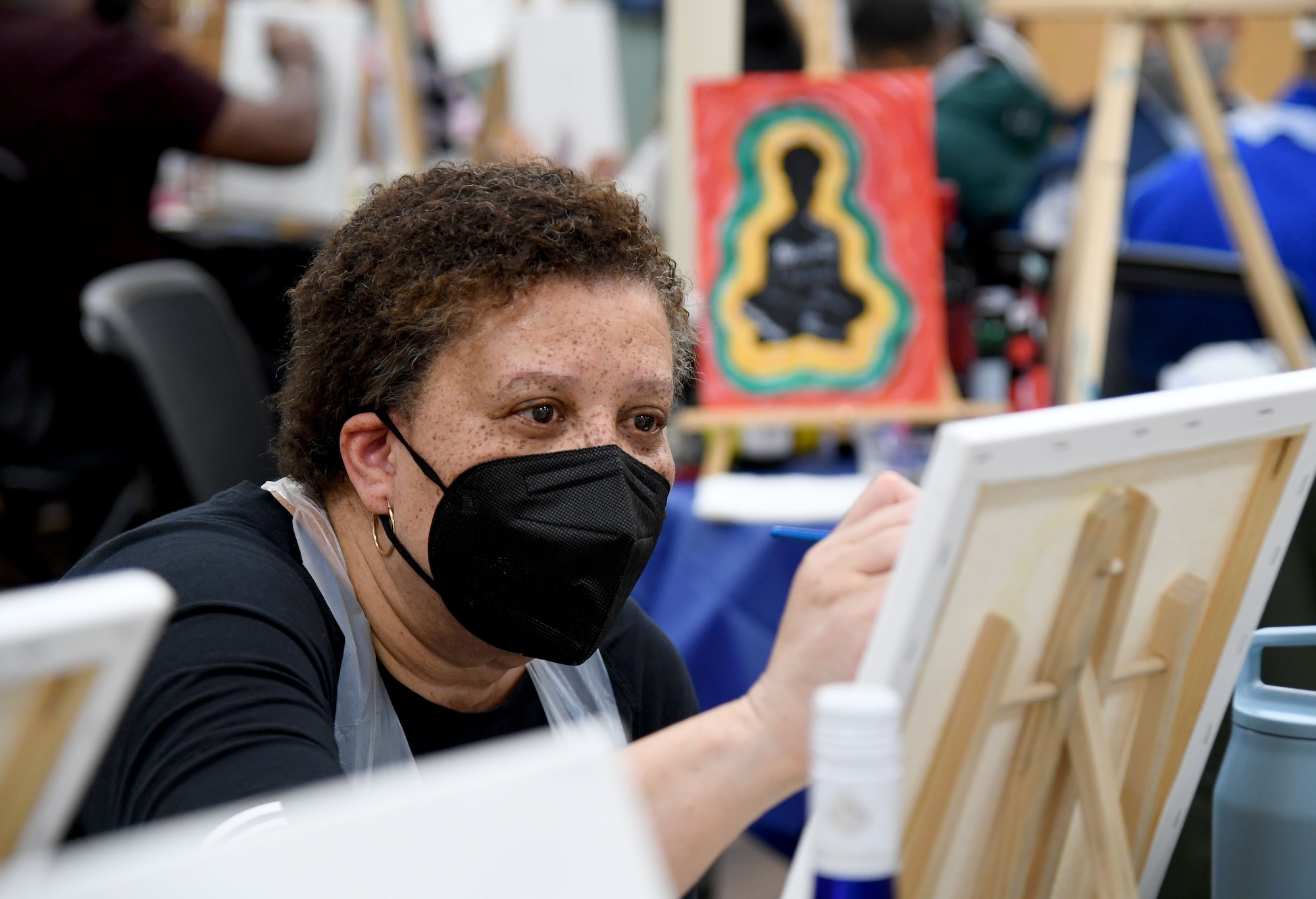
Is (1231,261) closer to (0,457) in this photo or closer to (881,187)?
(881,187)

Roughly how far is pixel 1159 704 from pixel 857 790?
370 mm

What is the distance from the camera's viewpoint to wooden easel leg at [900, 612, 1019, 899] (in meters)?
0.73

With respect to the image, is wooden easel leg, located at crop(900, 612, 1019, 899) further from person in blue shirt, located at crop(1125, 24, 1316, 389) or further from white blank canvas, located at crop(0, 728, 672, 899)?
person in blue shirt, located at crop(1125, 24, 1316, 389)

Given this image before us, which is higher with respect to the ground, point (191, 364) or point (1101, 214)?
point (1101, 214)

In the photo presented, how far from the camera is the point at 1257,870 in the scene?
33.2 inches

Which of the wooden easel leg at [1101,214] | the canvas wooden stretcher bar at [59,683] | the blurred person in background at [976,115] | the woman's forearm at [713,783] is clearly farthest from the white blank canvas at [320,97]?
the canvas wooden stretcher bar at [59,683]

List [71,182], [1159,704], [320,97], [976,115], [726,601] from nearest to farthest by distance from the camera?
[1159,704]
[726,601]
[71,182]
[976,115]
[320,97]

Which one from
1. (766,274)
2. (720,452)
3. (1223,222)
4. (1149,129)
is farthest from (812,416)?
(1149,129)

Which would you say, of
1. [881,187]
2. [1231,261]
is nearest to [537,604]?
[881,187]

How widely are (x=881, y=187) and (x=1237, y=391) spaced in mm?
1800

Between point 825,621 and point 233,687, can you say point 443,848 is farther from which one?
point 233,687

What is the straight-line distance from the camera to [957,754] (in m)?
0.74

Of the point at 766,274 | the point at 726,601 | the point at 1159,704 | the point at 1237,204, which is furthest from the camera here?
the point at 1237,204

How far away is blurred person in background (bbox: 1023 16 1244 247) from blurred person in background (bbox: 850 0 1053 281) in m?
0.81
